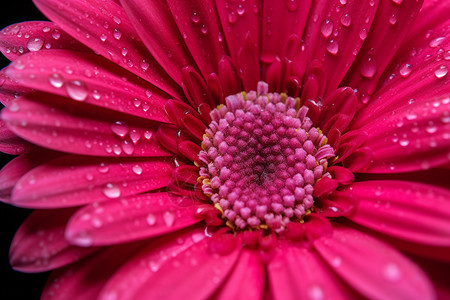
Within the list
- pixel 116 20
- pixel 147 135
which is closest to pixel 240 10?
pixel 116 20

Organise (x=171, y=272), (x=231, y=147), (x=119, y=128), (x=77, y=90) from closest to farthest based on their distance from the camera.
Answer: (x=171, y=272), (x=77, y=90), (x=119, y=128), (x=231, y=147)

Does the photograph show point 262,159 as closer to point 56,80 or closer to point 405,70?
point 405,70

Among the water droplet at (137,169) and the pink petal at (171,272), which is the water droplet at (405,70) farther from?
the water droplet at (137,169)

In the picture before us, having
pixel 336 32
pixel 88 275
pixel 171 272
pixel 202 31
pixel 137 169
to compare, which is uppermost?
pixel 336 32

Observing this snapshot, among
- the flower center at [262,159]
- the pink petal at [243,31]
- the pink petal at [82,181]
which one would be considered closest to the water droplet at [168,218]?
the pink petal at [82,181]

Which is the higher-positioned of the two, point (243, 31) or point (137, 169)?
point (243, 31)

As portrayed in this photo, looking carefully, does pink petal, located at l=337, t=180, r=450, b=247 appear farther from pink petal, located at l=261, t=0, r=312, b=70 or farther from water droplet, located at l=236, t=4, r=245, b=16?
water droplet, located at l=236, t=4, r=245, b=16
